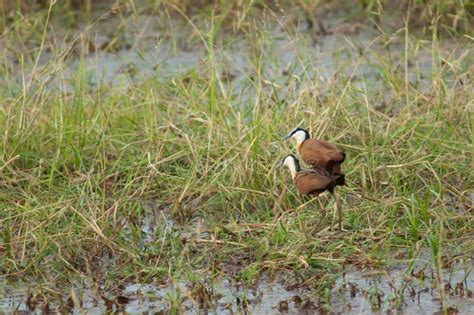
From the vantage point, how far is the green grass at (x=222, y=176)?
4.98 metres

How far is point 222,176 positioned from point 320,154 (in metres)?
0.89

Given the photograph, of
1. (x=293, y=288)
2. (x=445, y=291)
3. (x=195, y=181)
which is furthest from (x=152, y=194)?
(x=445, y=291)

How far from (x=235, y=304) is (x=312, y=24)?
160 inches

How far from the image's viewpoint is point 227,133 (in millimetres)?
5746

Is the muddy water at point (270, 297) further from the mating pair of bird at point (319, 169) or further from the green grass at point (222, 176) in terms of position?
the mating pair of bird at point (319, 169)

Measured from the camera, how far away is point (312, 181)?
4797mm

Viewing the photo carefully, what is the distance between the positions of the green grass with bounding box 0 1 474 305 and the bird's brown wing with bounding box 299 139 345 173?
32 cm

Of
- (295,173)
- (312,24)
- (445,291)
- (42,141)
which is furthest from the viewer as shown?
(312,24)

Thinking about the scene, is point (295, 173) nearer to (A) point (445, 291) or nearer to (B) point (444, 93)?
(A) point (445, 291)

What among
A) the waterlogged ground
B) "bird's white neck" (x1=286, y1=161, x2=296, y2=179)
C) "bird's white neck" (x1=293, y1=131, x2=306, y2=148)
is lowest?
the waterlogged ground

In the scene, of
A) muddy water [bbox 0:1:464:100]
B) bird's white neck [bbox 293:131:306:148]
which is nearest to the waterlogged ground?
bird's white neck [bbox 293:131:306:148]

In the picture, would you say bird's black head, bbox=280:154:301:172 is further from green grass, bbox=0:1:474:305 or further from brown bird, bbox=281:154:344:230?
green grass, bbox=0:1:474:305

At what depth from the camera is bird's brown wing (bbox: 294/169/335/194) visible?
15.7 feet

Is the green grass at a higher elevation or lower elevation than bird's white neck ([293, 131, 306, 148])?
lower
